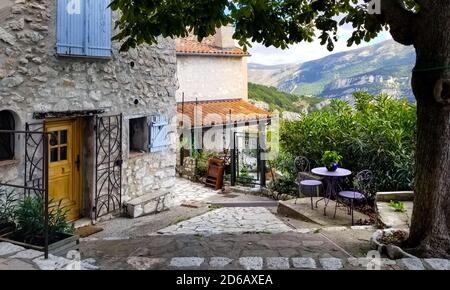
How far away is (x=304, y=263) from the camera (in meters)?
4.59

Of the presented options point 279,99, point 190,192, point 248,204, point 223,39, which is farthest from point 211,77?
point 279,99

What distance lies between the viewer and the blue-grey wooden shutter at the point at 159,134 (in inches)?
360

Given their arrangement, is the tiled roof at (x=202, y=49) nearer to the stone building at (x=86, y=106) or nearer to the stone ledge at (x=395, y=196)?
the stone building at (x=86, y=106)

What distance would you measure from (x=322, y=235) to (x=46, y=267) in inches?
145

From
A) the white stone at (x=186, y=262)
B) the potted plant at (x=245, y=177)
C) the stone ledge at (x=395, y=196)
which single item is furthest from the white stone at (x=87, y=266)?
the potted plant at (x=245, y=177)

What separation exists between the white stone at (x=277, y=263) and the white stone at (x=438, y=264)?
1.44m

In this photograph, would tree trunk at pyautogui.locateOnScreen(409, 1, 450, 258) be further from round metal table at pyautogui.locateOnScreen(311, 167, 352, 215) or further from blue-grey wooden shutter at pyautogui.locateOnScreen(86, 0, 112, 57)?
blue-grey wooden shutter at pyautogui.locateOnScreen(86, 0, 112, 57)

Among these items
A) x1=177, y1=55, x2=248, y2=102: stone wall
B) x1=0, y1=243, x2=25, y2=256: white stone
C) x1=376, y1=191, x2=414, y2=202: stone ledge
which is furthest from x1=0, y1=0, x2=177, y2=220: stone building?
A: x1=177, y1=55, x2=248, y2=102: stone wall

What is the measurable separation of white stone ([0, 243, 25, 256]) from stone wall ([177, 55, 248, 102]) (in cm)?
1354

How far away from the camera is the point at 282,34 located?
6.69 meters

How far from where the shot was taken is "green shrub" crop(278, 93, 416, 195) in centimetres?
869

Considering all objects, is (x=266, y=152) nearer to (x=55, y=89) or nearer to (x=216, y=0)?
(x=55, y=89)

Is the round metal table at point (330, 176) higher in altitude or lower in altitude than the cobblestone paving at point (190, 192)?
higher

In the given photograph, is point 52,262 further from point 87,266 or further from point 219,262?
point 219,262
